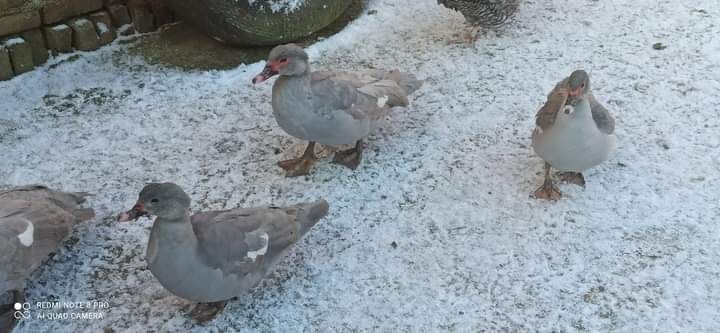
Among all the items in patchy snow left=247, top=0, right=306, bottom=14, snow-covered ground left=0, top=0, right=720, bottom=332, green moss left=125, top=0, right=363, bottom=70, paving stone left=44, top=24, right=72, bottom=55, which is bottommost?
snow-covered ground left=0, top=0, right=720, bottom=332

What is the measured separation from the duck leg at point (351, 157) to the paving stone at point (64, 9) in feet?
6.42

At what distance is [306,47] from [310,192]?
1.38 metres

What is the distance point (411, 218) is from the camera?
3.12 meters

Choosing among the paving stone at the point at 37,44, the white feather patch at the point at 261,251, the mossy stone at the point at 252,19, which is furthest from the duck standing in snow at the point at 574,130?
the paving stone at the point at 37,44

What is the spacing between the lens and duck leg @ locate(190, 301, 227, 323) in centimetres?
265

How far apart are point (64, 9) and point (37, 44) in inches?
10.5

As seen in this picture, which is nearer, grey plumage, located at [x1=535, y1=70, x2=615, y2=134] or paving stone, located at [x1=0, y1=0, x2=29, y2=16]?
grey plumage, located at [x1=535, y1=70, x2=615, y2=134]

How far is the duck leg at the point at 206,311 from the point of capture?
2648mm

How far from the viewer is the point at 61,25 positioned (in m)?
4.16

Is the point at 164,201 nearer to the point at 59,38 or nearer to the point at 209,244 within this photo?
the point at 209,244

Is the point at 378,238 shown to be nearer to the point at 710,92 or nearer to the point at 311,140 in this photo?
the point at 311,140

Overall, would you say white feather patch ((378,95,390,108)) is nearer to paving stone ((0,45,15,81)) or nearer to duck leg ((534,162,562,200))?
duck leg ((534,162,562,200))

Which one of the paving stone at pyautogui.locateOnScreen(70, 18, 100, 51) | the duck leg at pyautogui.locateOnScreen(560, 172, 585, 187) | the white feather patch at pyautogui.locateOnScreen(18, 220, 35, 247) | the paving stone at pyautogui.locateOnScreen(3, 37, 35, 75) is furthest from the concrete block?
the duck leg at pyautogui.locateOnScreen(560, 172, 585, 187)

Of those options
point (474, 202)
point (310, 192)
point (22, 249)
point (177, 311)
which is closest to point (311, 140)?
point (310, 192)
